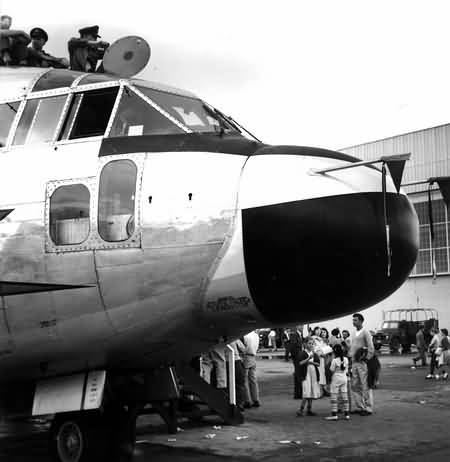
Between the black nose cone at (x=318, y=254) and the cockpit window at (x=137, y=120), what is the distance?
1576mm

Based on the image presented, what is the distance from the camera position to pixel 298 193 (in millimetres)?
6410

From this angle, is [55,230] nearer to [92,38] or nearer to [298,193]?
[298,193]

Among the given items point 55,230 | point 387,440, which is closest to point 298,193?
point 55,230

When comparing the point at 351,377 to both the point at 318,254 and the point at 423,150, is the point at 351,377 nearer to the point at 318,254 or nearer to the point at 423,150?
the point at 318,254

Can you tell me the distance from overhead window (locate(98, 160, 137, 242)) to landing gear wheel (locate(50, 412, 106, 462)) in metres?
2.30

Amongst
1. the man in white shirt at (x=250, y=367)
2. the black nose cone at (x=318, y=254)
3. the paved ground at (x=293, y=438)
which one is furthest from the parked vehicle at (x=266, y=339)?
the black nose cone at (x=318, y=254)

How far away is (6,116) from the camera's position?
7938 millimetres

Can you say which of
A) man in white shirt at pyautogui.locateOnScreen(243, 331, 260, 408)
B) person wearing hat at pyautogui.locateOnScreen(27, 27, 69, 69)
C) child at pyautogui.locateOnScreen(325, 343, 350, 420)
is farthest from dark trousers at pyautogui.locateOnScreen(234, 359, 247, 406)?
person wearing hat at pyautogui.locateOnScreen(27, 27, 69, 69)

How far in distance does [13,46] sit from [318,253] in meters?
5.57

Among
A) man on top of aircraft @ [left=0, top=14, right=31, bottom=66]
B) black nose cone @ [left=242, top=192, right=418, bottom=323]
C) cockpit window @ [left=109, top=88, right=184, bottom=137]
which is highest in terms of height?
man on top of aircraft @ [left=0, top=14, right=31, bottom=66]

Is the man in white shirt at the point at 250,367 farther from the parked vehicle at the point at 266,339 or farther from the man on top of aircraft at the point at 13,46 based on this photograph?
the parked vehicle at the point at 266,339

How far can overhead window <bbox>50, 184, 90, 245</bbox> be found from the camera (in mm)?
6984

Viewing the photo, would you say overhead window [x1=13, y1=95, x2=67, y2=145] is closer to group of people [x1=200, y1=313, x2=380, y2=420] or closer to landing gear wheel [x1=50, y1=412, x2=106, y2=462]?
landing gear wheel [x1=50, y1=412, x2=106, y2=462]

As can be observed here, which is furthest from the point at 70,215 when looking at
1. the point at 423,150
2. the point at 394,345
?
the point at 423,150
